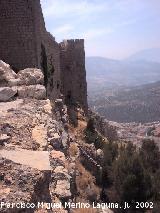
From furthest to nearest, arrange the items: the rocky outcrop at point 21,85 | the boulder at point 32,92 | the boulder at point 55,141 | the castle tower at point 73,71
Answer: the castle tower at point 73,71 → the boulder at point 32,92 → the rocky outcrop at point 21,85 → the boulder at point 55,141

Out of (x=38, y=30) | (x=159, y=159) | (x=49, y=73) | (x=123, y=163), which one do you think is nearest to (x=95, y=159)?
(x=123, y=163)

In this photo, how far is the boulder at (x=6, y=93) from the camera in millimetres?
9641

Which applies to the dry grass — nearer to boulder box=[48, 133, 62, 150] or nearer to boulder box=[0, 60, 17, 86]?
boulder box=[0, 60, 17, 86]

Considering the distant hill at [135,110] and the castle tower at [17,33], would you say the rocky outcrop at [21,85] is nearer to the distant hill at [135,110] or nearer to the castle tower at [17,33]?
the castle tower at [17,33]

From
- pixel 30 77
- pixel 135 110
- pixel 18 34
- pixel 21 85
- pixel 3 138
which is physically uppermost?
pixel 18 34

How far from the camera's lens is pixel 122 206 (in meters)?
20.7

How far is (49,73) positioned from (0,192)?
21.7 meters

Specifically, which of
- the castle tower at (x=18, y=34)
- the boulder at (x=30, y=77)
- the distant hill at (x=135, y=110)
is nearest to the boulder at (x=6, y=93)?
the boulder at (x=30, y=77)

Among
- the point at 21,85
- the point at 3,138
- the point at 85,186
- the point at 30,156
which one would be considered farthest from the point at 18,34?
the point at 30,156

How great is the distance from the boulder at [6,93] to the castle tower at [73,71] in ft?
82.9

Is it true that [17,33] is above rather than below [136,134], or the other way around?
above

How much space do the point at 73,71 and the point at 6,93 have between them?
88.2 ft

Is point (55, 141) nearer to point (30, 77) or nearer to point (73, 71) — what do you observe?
point (30, 77)

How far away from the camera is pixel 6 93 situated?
9773 mm
